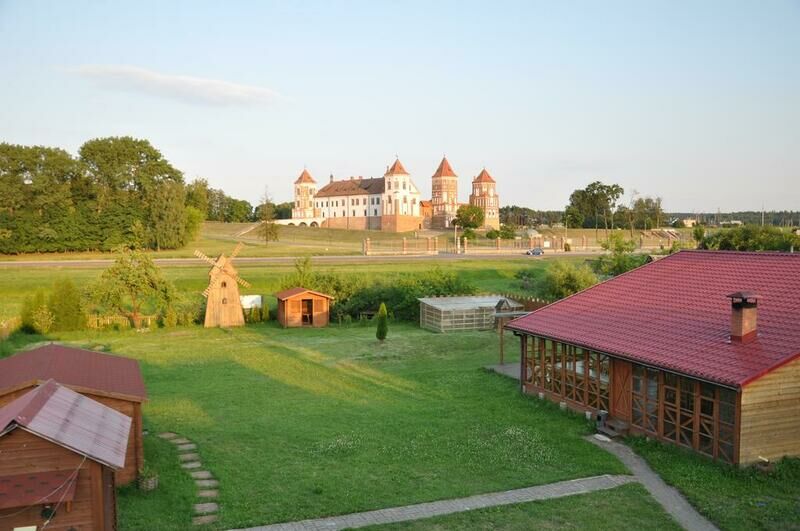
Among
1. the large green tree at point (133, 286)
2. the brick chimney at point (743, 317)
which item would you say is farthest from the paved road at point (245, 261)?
the brick chimney at point (743, 317)

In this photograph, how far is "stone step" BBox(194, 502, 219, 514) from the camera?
41.4ft

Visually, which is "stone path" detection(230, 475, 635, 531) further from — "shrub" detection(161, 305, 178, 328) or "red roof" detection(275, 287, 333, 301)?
"shrub" detection(161, 305, 178, 328)

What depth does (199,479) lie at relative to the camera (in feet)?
46.9

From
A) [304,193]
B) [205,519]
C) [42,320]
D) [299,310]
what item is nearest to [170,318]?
[42,320]

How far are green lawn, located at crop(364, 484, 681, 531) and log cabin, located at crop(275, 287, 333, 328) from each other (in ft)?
83.5

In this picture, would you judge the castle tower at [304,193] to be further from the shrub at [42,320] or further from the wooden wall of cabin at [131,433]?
the wooden wall of cabin at [131,433]

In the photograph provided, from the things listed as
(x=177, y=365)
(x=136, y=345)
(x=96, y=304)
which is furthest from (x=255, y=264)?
(x=177, y=365)

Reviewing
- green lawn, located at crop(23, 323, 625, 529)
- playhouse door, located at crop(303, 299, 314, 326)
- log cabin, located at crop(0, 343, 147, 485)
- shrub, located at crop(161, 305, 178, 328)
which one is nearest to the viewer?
green lawn, located at crop(23, 323, 625, 529)

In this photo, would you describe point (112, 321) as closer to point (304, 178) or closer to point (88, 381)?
point (88, 381)

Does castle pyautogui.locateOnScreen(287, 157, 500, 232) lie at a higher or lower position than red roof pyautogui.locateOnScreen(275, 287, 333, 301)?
higher

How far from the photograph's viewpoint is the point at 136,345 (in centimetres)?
3102

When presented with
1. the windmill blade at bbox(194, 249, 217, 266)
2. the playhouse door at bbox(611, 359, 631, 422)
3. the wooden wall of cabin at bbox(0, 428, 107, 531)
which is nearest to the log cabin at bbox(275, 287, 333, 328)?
the windmill blade at bbox(194, 249, 217, 266)

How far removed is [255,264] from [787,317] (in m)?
50.2

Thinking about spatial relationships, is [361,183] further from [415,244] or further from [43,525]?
[43,525]
